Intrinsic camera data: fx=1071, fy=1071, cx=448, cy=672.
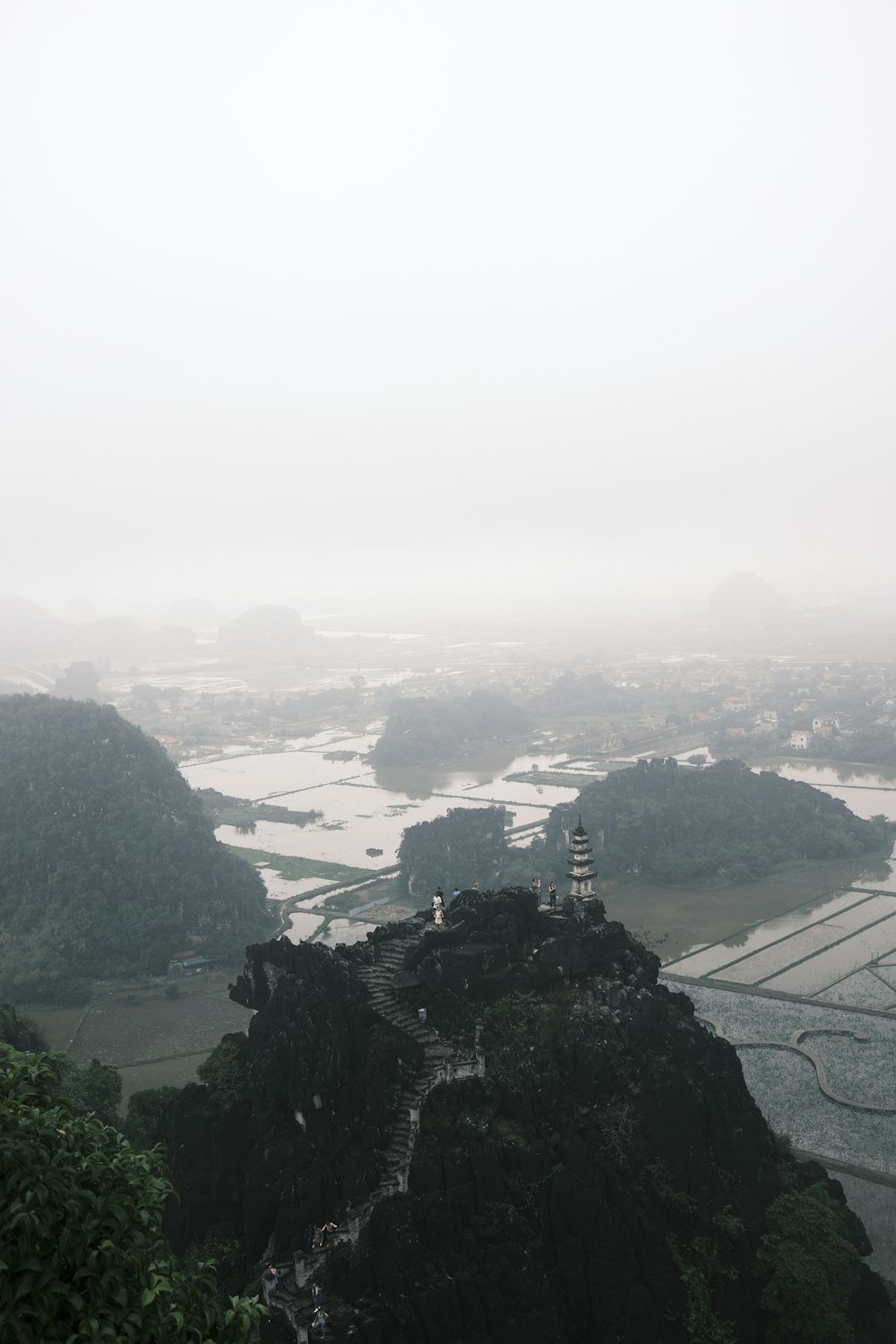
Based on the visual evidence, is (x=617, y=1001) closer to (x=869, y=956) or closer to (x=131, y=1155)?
(x=131, y=1155)

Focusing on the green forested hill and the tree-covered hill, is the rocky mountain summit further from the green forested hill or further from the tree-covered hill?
the tree-covered hill

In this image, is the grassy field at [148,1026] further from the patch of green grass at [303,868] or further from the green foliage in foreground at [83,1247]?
the green foliage in foreground at [83,1247]

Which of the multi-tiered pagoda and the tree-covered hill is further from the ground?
the multi-tiered pagoda

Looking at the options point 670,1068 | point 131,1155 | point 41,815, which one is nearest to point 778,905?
point 670,1068

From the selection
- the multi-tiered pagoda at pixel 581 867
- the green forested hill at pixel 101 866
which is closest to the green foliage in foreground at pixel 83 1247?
the multi-tiered pagoda at pixel 581 867

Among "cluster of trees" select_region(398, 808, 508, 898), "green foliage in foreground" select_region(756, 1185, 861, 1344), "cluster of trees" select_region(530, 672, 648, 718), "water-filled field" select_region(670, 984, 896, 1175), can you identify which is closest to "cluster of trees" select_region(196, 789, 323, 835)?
"cluster of trees" select_region(398, 808, 508, 898)

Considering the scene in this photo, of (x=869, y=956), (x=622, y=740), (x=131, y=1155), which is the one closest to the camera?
(x=131, y=1155)

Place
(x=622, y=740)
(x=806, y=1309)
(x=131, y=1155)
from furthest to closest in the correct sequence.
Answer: (x=622, y=740) < (x=806, y=1309) < (x=131, y=1155)
